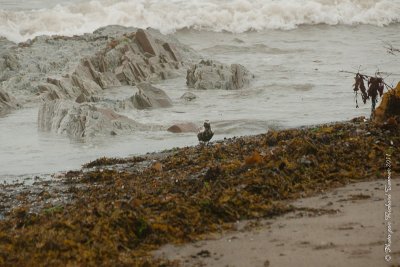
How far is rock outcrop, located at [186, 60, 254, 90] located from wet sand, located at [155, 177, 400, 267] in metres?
9.68

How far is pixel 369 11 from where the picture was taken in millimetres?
29016

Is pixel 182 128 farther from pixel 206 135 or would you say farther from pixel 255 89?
pixel 255 89

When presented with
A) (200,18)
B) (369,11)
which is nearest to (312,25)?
(369,11)

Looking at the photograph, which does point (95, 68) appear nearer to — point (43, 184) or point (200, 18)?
point (43, 184)

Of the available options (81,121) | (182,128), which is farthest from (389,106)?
(81,121)

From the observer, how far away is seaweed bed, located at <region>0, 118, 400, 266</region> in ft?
14.9

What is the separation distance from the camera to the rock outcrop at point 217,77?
14734mm

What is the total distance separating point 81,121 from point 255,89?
5.00 meters

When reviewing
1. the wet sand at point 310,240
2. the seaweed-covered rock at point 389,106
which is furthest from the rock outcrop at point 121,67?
the wet sand at point 310,240

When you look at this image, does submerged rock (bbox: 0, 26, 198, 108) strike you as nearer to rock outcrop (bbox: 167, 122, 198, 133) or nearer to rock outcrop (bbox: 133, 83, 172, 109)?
rock outcrop (bbox: 133, 83, 172, 109)

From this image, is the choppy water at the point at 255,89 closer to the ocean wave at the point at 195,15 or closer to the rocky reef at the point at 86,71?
the ocean wave at the point at 195,15

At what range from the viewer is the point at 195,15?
91.5 feet

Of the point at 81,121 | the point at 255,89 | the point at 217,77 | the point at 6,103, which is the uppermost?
the point at 217,77

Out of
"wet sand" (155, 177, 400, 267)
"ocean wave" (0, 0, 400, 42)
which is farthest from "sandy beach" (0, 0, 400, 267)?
"ocean wave" (0, 0, 400, 42)
